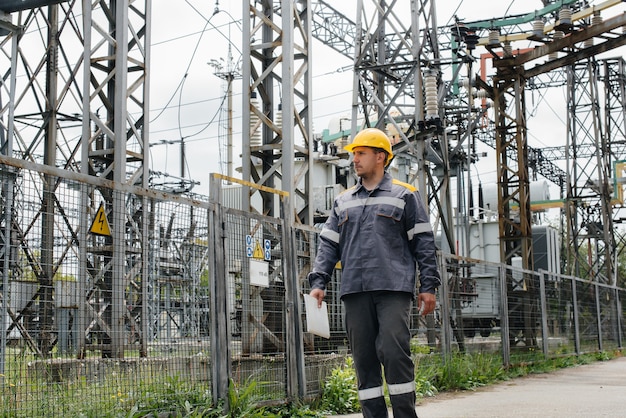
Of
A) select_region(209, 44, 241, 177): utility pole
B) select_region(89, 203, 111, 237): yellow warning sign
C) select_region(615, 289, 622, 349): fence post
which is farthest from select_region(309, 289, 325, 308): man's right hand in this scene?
select_region(209, 44, 241, 177): utility pole

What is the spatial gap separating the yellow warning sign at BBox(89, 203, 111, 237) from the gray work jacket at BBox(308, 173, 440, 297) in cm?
155

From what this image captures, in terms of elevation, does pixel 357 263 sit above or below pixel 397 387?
above

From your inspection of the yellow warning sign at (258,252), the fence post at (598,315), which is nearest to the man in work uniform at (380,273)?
the yellow warning sign at (258,252)

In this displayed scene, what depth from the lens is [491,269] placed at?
1469cm

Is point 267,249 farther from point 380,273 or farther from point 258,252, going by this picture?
point 380,273

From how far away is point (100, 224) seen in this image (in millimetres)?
6418

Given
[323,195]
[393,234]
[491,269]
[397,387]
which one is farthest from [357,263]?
[323,195]

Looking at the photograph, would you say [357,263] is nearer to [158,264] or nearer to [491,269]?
[158,264]

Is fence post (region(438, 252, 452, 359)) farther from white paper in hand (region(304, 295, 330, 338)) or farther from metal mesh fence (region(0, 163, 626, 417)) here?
white paper in hand (region(304, 295, 330, 338))

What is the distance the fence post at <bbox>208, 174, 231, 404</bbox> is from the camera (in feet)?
24.2

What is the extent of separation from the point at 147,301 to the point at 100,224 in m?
0.87

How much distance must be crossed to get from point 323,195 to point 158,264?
24497 millimetres

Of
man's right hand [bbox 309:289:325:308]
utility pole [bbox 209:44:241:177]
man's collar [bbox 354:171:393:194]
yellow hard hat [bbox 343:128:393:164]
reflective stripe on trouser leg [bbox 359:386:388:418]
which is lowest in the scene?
reflective stripe on trouser leg [bbox 359:386:388:418]

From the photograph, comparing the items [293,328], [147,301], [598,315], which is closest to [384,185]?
[147,301]
